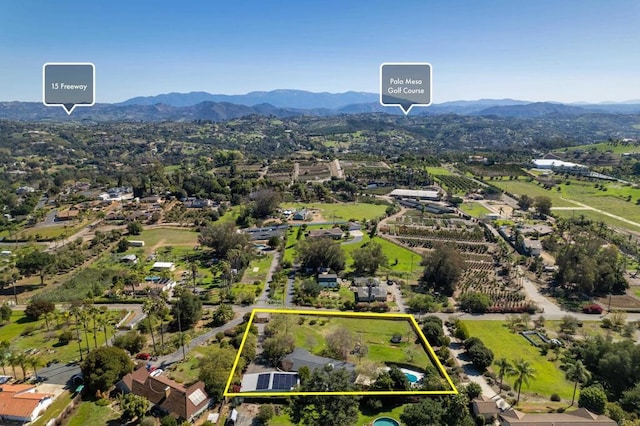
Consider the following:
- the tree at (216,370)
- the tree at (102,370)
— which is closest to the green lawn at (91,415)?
the tree at (102,370)

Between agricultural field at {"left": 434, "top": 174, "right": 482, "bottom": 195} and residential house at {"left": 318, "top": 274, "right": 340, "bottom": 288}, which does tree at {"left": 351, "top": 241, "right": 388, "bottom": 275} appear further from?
agricultural field at {"left": 434, "top": 174, "right": 482, "bottom": 195}

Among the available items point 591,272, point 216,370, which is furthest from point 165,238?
point 591,272

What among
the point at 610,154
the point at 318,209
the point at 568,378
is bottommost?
the point at 568,378

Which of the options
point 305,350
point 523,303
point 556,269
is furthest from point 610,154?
point 305,350

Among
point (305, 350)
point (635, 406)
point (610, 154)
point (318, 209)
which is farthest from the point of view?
point (610, 154)

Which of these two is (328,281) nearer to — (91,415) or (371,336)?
(371,336)

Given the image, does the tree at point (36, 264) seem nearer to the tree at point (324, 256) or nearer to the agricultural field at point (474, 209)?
the tree at point (324, 256)

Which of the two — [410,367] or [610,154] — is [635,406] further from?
[610,154]
